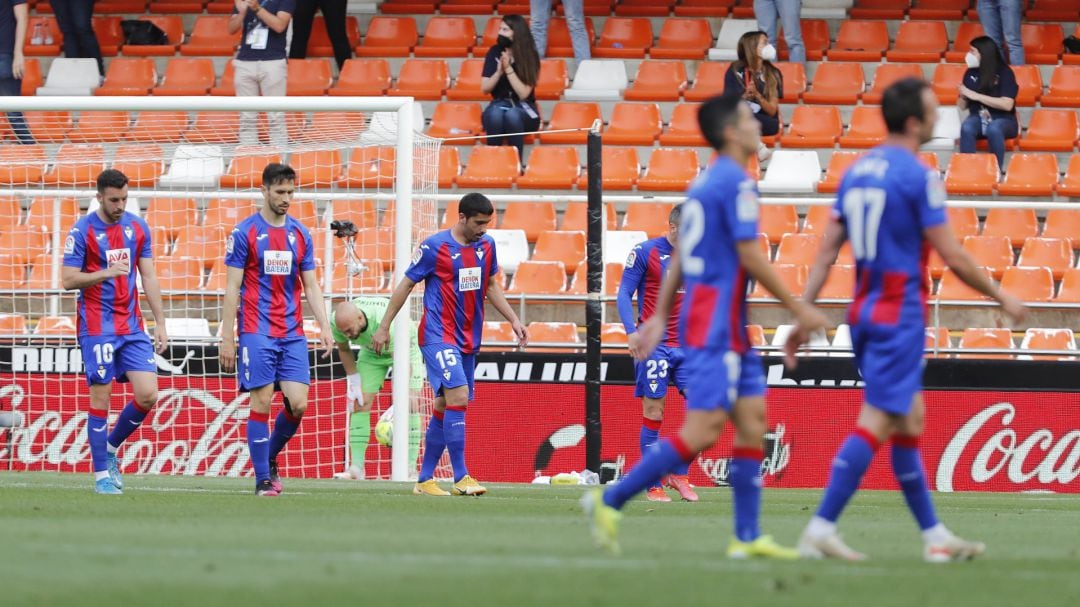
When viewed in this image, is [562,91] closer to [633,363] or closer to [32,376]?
[633,363]

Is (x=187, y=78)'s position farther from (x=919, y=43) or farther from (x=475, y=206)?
(x=475, y=206)

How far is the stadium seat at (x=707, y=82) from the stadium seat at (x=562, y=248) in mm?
3761

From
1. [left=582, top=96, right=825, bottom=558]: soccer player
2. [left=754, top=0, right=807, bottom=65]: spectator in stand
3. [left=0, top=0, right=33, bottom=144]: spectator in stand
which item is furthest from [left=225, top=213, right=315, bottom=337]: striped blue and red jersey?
[left=754, top=0, right=807, bottom=65]: spectator in stand

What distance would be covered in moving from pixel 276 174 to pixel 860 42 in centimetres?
1260

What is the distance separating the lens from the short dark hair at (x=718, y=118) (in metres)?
6.39

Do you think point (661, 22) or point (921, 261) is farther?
point (661, 22)

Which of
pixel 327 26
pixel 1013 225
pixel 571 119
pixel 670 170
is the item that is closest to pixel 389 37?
pixel 327 26

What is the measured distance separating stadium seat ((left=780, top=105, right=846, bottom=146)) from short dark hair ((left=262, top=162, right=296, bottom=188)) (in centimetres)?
987

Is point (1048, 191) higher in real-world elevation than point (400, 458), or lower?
higher

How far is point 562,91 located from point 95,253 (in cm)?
1025

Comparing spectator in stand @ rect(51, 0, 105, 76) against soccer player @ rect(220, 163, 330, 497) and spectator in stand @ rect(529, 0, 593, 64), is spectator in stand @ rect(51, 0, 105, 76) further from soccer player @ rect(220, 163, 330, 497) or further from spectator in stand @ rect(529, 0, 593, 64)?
soccer player @ rect(220, 163, 330, 497)

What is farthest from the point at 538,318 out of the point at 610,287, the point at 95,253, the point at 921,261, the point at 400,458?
the point at 921,261

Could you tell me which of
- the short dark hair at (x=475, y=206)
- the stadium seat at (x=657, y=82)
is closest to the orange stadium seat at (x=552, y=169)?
the stadium seat at (x=657, y=82)

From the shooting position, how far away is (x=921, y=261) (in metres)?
6.45
